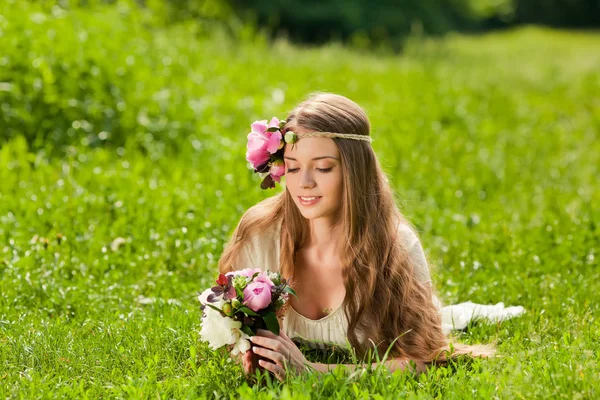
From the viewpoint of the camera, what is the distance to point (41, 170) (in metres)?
6.15

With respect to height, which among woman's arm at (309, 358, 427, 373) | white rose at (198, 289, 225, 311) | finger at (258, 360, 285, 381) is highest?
white rose at (198, 289, 225, 311)

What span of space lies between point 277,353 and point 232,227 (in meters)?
2.31

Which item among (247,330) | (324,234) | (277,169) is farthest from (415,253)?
(247,330)

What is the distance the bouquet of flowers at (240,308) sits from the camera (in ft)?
10.5

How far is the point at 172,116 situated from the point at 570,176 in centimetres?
360

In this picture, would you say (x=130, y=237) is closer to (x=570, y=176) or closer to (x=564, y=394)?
(x=564, y=394)

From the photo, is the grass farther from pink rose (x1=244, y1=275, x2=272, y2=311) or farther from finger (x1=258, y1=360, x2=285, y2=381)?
pink rose (x1=244, y1=275, x2=272, y2=311)

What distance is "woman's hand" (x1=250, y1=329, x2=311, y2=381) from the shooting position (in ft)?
10.5

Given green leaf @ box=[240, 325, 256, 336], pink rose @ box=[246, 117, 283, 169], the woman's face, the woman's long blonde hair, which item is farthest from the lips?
green leaf @ box=[240, 325, 256, 336]

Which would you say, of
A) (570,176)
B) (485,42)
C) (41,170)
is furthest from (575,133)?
(485,42)

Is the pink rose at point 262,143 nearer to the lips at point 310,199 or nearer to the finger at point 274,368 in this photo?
the lips at point 310,199

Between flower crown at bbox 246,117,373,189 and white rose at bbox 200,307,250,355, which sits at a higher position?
flower crown at bbox 246,117,373,189

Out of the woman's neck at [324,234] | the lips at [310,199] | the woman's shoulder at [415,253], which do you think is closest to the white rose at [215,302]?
the lips at [310,199]

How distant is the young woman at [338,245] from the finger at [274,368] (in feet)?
A: 0.33
